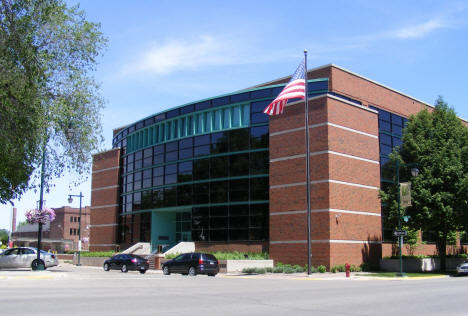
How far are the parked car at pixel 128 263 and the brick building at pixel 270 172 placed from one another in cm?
787

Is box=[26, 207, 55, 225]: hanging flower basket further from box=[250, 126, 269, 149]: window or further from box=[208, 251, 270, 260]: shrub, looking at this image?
box=[250, 126, 269, 149]: window

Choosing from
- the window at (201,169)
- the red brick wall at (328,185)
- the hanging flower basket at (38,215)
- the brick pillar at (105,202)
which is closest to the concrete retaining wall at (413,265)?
the red brick wall at (328,185)

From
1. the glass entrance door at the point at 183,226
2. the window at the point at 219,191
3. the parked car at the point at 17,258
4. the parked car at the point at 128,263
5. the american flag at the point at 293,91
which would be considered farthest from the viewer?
the glass entrance door at the point at 183,226

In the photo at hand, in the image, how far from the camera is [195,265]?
3166 centimetres

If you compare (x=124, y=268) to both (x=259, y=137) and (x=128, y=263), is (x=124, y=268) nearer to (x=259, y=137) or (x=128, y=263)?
(x=128, y=263)

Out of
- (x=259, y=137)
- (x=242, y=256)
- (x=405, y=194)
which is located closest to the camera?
(x=405, y=194)

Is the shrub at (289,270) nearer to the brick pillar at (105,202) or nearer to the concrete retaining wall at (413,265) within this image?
the concrete retaining wall at (413,265)

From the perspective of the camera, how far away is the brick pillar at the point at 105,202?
56.9 m

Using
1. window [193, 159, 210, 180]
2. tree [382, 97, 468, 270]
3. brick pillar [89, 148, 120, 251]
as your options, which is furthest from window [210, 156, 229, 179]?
brick pillar [89, 148, 120, 251]

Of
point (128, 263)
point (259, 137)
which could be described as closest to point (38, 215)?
point (128, 263)

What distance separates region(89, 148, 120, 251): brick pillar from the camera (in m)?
56.9

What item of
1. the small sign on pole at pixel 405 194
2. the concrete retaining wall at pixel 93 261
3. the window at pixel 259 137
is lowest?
the concrete retaining wall at pixel 93 261

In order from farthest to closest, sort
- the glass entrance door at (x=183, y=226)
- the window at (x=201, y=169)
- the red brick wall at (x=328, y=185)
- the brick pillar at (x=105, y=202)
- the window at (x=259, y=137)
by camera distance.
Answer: the brick pillar at (x=105, y=202) < the glass entrance door at (x=183, y=226) < the window at (x=201, y=169) < the window at (x=259, y=137) < the red brick wall at (x=328, y=185)

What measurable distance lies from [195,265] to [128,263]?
767 cm
